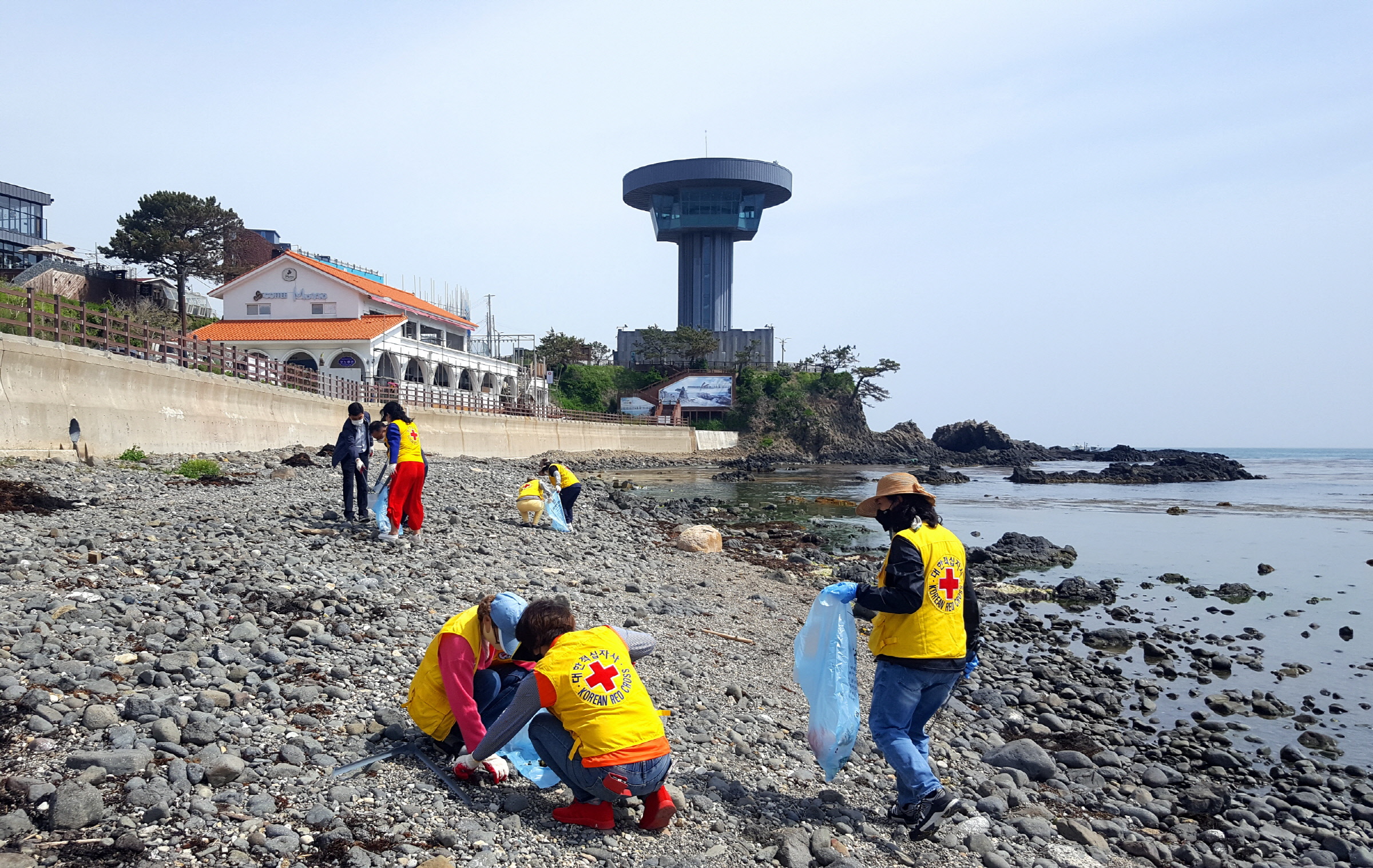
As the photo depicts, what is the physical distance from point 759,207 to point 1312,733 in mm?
89531

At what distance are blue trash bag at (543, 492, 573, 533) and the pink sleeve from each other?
986 cm

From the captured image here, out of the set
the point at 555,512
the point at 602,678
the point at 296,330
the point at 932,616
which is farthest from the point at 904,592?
the point at 296,330

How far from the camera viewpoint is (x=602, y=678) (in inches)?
156

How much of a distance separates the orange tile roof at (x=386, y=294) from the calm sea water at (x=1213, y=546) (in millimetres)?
15788

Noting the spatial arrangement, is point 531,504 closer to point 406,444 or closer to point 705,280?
point 406,444

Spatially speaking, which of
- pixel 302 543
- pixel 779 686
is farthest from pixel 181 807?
pixel 302 543

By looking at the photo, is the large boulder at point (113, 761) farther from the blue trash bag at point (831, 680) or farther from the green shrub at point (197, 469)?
the green shrub at point (197, 469)

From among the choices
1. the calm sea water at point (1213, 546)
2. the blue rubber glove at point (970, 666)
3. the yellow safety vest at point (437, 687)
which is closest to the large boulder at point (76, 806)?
the yellow safety vest at point (437, 687)

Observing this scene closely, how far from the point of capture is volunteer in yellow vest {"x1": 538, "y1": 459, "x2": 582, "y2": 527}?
575 inches

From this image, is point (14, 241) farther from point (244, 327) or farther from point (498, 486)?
point (498, 486)

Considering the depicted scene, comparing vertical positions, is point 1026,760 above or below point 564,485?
below

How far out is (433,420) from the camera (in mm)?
33469

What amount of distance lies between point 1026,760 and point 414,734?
4.51 m

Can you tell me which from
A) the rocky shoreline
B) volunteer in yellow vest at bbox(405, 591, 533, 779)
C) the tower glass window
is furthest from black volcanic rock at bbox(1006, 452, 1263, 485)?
the tower glass window
